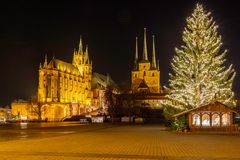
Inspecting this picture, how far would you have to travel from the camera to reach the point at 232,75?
40.2 meters

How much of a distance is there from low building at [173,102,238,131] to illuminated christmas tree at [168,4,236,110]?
6.71 feet

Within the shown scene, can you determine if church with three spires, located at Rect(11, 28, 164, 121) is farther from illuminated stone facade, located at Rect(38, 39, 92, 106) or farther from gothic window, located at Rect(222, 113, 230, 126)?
gothic window, located at Rect(222, 113, 230, 126)

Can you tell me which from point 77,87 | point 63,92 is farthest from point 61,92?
point 77,87

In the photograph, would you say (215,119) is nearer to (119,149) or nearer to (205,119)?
(205,119)

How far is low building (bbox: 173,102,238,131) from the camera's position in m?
36.4

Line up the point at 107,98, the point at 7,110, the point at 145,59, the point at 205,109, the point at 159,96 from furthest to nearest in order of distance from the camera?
1. the point at 7,110
2. the point at 145,59
3. the point at 159,96
4. the point at 107,98
5. the point at 205,109

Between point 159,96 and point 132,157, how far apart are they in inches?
5116

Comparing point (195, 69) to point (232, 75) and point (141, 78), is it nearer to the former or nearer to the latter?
point (232, 75)

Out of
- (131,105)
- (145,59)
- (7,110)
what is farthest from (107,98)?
(7,110)

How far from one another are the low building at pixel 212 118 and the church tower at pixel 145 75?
116 meters

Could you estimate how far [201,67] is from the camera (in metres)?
39.6

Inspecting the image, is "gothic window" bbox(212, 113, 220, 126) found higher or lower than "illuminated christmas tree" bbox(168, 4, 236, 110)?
lower

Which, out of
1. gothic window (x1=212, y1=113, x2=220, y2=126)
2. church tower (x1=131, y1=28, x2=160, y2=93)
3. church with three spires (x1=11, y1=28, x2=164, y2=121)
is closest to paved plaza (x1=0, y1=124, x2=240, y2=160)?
gothic window (x1=212, y1=113, x2=220, y2=126)

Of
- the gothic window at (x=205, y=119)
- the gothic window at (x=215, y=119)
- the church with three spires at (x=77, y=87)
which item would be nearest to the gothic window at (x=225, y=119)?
the gothic window at (x=215, y=119)
